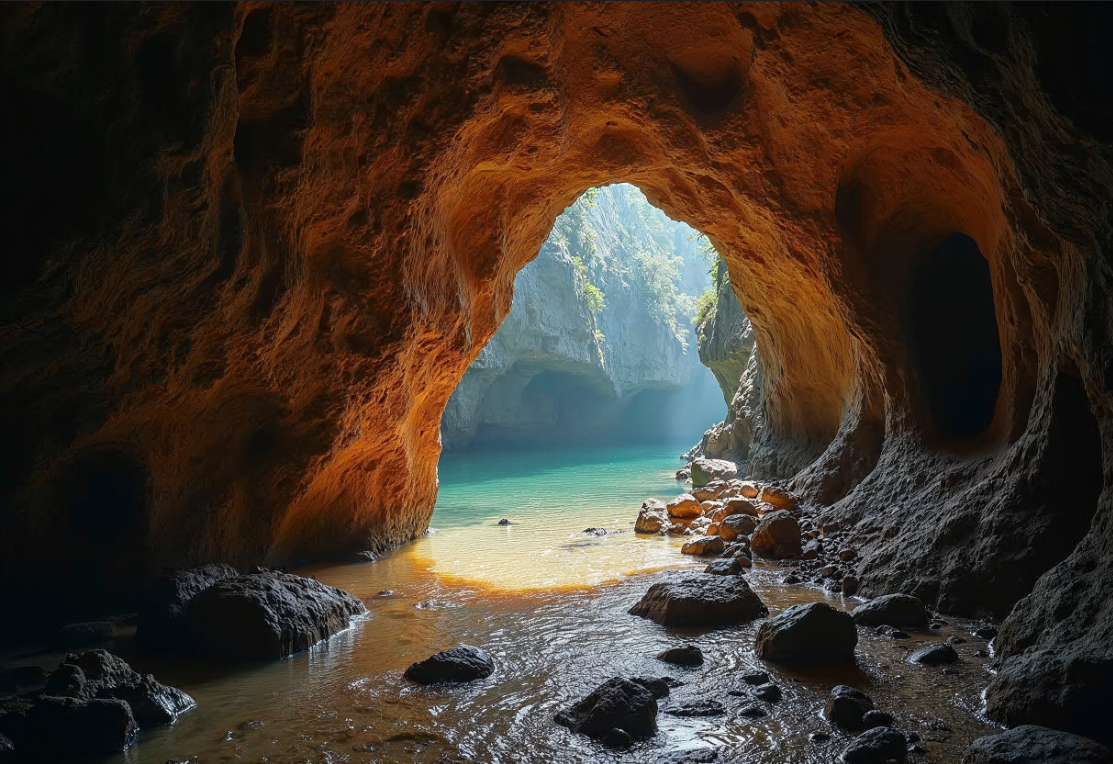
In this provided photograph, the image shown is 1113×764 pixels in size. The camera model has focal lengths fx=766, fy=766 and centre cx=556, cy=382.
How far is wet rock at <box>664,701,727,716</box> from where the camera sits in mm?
3912

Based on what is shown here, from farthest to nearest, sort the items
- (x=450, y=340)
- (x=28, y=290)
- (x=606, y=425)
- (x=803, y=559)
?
(x=606, y=425)
(x=450, y=340)
(x=803, y=559)
(x=28, y=290)

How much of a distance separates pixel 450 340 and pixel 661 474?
14034mm

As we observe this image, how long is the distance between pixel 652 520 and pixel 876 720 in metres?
7.11

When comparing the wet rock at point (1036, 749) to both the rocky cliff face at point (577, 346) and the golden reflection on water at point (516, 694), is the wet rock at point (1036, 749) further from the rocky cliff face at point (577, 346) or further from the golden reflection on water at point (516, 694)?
the rocky cliff face at point (577, 346)

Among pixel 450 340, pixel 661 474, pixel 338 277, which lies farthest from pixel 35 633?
pixel 661 474

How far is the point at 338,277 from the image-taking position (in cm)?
722

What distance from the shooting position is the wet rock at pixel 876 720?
141 inches

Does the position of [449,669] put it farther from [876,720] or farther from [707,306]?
[707,306]

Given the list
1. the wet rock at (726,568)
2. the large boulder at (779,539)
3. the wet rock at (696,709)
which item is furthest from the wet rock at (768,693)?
the large boulder at (779,539)

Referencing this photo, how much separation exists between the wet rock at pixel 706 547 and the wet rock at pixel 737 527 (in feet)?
0.93

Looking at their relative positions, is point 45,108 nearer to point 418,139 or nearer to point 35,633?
point 418,139

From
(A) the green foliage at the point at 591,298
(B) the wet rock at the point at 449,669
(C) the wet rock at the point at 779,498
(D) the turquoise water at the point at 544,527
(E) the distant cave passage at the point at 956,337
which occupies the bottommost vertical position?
(D) the turquoise water at the point at 544,527

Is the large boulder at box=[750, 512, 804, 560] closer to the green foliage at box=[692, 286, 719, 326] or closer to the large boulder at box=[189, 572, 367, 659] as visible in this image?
the large boulder at box=[189, 572, 367, 659]

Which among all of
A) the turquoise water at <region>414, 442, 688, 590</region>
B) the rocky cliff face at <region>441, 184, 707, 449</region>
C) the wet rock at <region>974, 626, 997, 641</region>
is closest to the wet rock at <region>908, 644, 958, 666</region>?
the wet rock at <region>974, 626, 997, 641</region>
